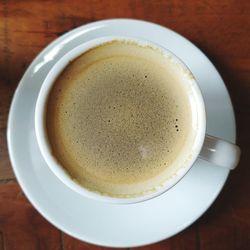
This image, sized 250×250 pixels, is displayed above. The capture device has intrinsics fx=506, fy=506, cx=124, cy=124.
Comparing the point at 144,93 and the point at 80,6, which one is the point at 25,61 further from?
the point at 144,93

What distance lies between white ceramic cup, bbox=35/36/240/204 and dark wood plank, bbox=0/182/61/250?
18 centimetres

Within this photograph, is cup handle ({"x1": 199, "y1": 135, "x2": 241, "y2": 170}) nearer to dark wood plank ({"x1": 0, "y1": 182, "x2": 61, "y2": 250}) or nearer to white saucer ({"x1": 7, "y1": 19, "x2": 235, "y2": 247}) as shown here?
white saucer ({"x1": 7, "y1": 19, "x2": 235, "y2": 247})

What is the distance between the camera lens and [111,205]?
3.31 feet

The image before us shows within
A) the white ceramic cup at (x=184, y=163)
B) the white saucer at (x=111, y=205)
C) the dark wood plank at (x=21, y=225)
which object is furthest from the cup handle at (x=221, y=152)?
the dark wood plank at (x=21, y=225)

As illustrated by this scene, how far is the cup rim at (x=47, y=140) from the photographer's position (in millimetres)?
904

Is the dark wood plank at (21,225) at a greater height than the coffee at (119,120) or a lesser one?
lesser

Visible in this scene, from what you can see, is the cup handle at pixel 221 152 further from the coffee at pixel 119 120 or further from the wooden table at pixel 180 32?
the wooden table at pixel 180 32

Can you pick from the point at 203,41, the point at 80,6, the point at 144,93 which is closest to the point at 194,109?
the point at 144,93

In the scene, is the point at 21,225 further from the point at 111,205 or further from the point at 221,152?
the point at 221,152

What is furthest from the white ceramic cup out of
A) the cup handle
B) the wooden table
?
the wooden table

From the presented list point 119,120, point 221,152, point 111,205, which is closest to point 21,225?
point 111,205

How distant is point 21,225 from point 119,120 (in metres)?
0.32

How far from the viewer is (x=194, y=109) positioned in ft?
3.12

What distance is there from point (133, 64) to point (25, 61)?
0.79 feet
